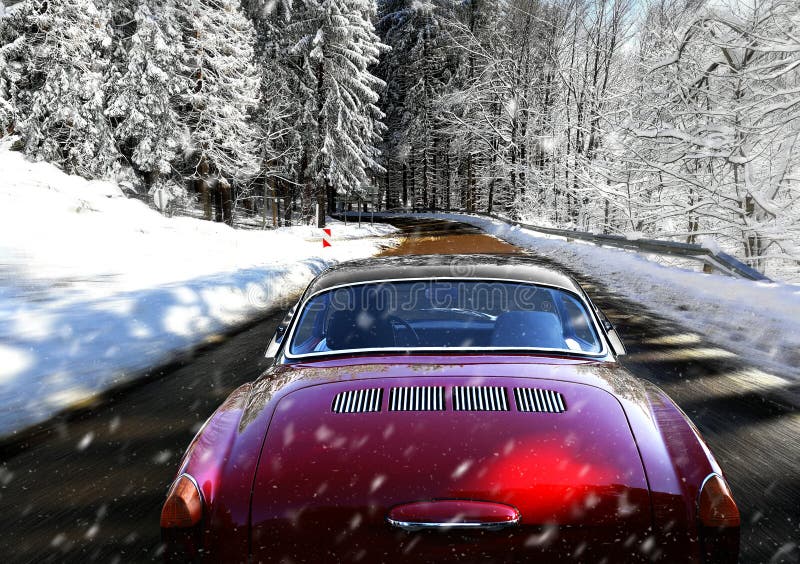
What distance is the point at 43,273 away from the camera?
39.7 ft

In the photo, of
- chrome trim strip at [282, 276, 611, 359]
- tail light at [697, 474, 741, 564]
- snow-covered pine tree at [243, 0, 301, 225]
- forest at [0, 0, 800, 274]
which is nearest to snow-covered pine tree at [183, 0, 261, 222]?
forest at [0, 0, 800, 274]

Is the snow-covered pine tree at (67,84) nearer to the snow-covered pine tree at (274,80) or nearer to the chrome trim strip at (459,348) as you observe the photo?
the snow-covered pine tree at (274,80)

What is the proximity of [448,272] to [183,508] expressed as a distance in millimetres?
1792

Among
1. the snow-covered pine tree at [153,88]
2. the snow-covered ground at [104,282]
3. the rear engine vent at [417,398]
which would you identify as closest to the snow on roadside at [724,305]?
the rear engine vent at [417,398]

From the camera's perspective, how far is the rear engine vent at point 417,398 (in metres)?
2.07

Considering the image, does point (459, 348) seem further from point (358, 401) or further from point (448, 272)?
point (358, 401)

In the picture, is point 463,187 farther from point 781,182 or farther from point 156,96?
point 781,182

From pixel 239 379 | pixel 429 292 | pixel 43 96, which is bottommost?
pixel 239 379

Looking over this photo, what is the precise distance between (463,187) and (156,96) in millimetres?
48291

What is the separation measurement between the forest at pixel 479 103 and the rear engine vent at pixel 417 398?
11.4 m

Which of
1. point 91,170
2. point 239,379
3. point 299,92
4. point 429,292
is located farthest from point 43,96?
point 429,292

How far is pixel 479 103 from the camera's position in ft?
139

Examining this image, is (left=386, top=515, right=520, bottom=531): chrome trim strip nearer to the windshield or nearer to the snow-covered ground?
the windshield

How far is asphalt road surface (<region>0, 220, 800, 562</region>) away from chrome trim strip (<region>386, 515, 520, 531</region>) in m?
1.73
